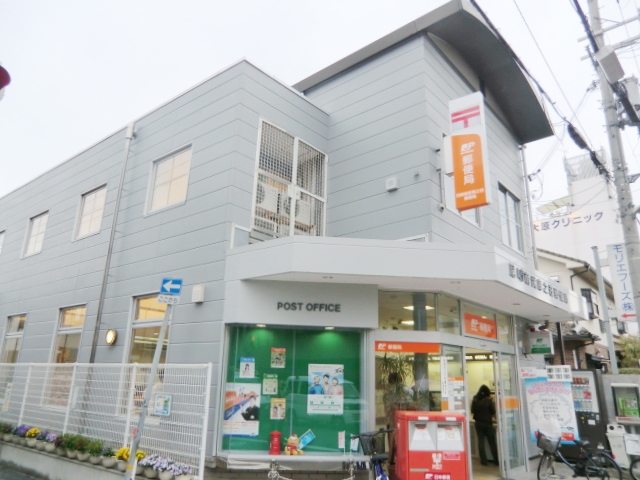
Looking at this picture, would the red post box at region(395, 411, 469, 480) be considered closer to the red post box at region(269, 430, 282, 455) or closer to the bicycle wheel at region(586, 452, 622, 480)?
the red post box at region(269, 430, 282, 455)

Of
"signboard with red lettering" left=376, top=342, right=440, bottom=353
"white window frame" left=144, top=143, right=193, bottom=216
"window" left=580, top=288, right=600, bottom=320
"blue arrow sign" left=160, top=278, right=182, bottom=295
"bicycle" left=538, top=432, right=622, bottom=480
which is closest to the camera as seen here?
"blue arrow sign" left=160, top=278, right=182, bottom=295

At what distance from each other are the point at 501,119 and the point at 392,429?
8352 mm

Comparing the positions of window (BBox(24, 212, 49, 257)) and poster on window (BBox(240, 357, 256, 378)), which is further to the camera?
window (BBox(24, 212, 49, 257))

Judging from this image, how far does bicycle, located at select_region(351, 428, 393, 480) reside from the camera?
20.6 ft

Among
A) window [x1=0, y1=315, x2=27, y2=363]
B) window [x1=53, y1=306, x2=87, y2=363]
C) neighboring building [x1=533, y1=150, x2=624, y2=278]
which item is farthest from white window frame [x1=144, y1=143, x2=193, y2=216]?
neighboring building [x1=533, y1=150, x2=624, y2=278]

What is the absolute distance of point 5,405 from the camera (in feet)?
31.6

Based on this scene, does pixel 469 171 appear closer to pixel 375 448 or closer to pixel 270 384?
pixel 375 448

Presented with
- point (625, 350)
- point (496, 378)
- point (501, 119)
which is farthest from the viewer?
point (625, 350)

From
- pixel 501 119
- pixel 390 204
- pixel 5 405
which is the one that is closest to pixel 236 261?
pixel 390 204

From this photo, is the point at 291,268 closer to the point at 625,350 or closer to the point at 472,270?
the point at 472,270

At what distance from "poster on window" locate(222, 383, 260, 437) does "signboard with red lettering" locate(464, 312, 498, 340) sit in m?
3.95

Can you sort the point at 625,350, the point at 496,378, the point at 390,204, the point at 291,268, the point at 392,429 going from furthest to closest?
1. the point at 625,350
2. the point at 496,378
3. the point at 390,204
4. the point at 392,429
5. the point at 291,268

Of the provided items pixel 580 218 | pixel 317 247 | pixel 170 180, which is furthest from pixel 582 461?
pixel 580 218

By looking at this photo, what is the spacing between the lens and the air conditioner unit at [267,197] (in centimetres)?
816
